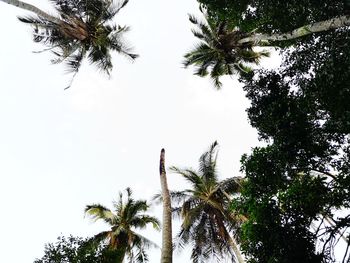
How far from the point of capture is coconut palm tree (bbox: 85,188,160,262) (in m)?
21.1

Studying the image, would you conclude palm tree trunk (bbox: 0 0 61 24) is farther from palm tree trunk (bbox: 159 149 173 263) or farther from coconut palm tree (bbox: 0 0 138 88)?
palm tree trunk (bbox: 159 149 173 263)

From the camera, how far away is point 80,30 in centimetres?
1806

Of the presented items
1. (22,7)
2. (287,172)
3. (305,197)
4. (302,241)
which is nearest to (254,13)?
(287,172)

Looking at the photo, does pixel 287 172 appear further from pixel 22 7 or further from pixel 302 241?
pixel 22 7

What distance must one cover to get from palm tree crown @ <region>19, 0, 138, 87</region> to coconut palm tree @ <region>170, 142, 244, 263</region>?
747 cm

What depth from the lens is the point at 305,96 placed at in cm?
952

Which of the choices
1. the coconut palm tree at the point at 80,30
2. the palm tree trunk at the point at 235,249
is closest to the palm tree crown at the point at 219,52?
the coconut palm tree at the point at 80,30

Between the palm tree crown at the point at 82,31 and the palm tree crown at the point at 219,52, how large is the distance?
4.18 metres

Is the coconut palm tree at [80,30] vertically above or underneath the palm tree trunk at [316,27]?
above

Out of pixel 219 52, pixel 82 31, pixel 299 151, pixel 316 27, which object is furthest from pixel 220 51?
pixel 299 151

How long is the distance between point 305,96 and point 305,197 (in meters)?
2.79

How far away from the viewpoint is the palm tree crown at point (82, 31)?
58.0 feet

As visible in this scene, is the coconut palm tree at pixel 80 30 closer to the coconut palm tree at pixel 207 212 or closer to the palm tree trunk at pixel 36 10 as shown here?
the palm tree trunk at pixel 36 10

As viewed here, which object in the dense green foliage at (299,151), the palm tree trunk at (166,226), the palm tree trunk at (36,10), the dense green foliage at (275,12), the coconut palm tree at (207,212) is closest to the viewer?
the dense green foliage at (299,151)
